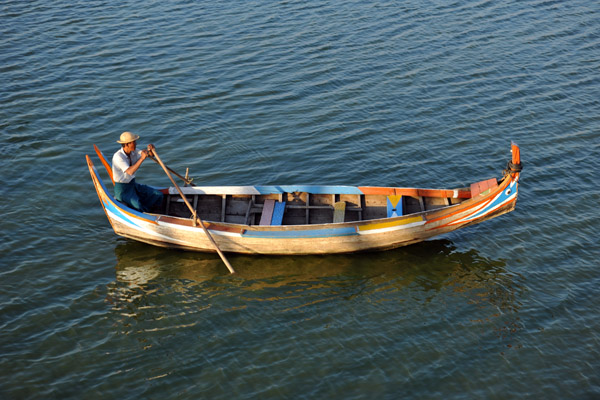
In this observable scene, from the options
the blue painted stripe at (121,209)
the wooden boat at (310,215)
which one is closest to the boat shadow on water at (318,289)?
the wooden boat at (310,215)

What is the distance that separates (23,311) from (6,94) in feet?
33.9

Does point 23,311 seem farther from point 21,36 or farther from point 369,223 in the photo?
point 21,36

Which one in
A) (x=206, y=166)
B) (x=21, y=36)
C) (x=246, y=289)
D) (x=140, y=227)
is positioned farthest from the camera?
(x=21, y=36)

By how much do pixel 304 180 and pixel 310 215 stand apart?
200 cm

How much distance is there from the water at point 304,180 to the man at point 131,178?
110cm

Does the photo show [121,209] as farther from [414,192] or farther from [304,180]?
[414,192]

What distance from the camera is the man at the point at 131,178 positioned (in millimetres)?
12305

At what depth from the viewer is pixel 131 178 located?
12547 mm

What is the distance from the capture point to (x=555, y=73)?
64.8 ft

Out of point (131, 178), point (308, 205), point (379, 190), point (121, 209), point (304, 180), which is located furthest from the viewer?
point (304, 180)

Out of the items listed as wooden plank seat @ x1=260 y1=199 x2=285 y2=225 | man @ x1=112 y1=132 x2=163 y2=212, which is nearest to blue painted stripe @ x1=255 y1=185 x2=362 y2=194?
wooden plank seat @ x1=260 y1=199 x2=285 y2=225

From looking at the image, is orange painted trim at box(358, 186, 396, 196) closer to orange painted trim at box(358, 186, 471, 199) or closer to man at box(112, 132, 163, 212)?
orange painted trim at box(358, 186, 471, 199)

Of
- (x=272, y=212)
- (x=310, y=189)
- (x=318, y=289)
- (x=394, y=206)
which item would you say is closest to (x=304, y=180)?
(x=310, y=189)

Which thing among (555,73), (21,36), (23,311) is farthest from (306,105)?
(21,36)
